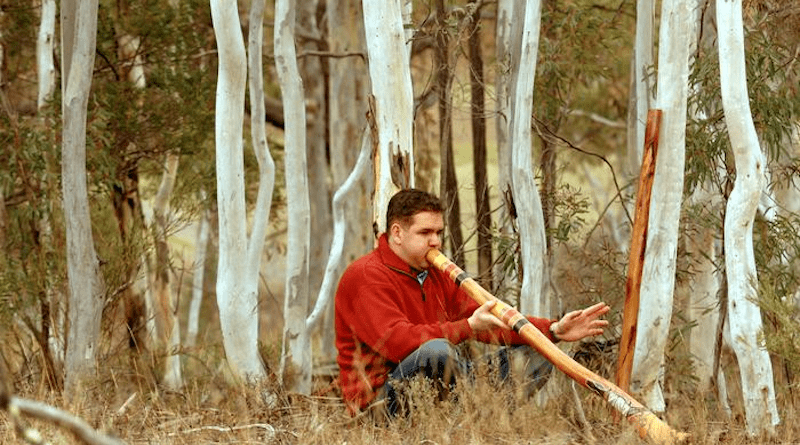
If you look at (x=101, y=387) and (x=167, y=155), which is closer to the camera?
(x=101, y=387)

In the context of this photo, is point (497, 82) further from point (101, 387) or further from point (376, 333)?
point (376, 333)

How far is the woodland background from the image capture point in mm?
5812

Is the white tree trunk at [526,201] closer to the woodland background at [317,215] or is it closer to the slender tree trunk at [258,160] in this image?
the woodland background at [317,215]

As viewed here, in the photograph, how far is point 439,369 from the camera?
552 cm

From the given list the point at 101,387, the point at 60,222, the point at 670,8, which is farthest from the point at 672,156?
the point at 60,222

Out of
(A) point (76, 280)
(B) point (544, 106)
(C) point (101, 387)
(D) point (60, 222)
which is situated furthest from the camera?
(B) point (544, 106)

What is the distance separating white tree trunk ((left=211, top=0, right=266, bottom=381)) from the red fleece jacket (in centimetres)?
205

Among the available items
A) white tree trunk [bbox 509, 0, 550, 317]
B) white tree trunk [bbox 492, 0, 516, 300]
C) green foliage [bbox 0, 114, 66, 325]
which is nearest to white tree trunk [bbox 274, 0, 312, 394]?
white tree trunk [bbox 492, 0, 516, 300]

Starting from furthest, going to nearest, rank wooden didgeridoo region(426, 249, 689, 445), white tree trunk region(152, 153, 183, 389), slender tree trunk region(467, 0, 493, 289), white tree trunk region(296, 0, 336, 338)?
white tree trunk region(296, 0, 336, 338), white tree trunk region(152, 153, 183, 389), slender tree trunk region(467, 0, 493, 289), wooden didgeridoo region(426, 249, 689, 445)

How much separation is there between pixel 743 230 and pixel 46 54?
6327mm

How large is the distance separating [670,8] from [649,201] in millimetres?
889

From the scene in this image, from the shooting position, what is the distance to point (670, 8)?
6.46m

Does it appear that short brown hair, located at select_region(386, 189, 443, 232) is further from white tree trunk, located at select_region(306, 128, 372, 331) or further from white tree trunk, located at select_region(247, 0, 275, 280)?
white tree trunk, located at select_region(306, 128, 372, 331)

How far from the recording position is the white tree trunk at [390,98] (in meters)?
6.79
